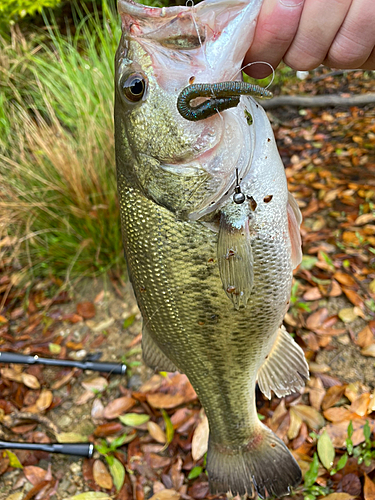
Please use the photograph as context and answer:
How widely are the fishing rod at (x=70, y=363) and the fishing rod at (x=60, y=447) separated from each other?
0.50 m

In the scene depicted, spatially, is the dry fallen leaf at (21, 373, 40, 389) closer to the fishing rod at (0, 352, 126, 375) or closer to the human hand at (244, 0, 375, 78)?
the fishing rod at (0, 352, 126, 375)

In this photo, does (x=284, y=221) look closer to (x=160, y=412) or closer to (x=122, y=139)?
(x=122, y=139)

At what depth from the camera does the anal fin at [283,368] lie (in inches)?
62.6

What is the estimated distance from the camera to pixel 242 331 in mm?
1364

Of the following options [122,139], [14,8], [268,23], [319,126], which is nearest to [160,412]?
[122,139]

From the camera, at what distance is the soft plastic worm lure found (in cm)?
97

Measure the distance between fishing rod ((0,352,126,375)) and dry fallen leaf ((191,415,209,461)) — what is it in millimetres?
664

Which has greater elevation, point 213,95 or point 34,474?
point 213,95

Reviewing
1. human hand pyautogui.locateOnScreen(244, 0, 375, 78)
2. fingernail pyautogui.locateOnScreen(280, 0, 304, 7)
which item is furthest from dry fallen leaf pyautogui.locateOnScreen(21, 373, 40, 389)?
fingernail pyautogui.locateOnScreen(280, 0, 304, 7)

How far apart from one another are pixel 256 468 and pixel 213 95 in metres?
1.47

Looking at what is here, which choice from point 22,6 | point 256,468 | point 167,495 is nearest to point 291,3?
point 256,468

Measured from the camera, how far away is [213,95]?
1015 mm

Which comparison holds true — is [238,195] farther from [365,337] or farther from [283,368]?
[365,337]

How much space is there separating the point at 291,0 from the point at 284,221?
64 centimetres
